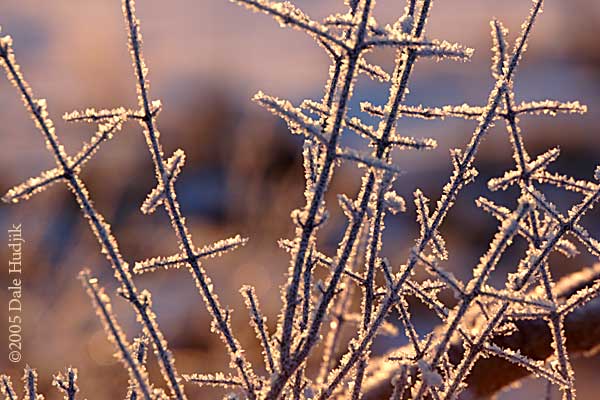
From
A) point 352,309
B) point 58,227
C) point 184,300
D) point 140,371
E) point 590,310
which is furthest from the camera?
point 58,227

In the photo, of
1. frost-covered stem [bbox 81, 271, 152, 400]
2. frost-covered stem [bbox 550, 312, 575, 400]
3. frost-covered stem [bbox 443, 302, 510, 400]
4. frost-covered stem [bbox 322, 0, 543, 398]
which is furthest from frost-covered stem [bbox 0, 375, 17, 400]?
frost-covered stem [bbox 550, 312, 575, 400]

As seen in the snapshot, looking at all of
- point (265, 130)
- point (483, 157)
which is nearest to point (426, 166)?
point (483, 157)

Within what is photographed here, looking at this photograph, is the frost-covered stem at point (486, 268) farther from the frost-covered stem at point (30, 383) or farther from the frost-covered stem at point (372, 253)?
the frost-covered stem at point (30, 383)

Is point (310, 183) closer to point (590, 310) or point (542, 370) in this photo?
point (542, 370)

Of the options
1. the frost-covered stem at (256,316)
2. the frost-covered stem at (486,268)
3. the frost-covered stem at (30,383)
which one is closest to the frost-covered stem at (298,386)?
the frost-covered stem at (256,316)

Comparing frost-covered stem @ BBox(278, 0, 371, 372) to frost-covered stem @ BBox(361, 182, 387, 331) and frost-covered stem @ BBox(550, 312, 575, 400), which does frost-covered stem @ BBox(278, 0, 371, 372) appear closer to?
frost-covered stem @ BBox(361, 182, 387, 331)

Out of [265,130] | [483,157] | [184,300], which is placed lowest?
[184,300]
